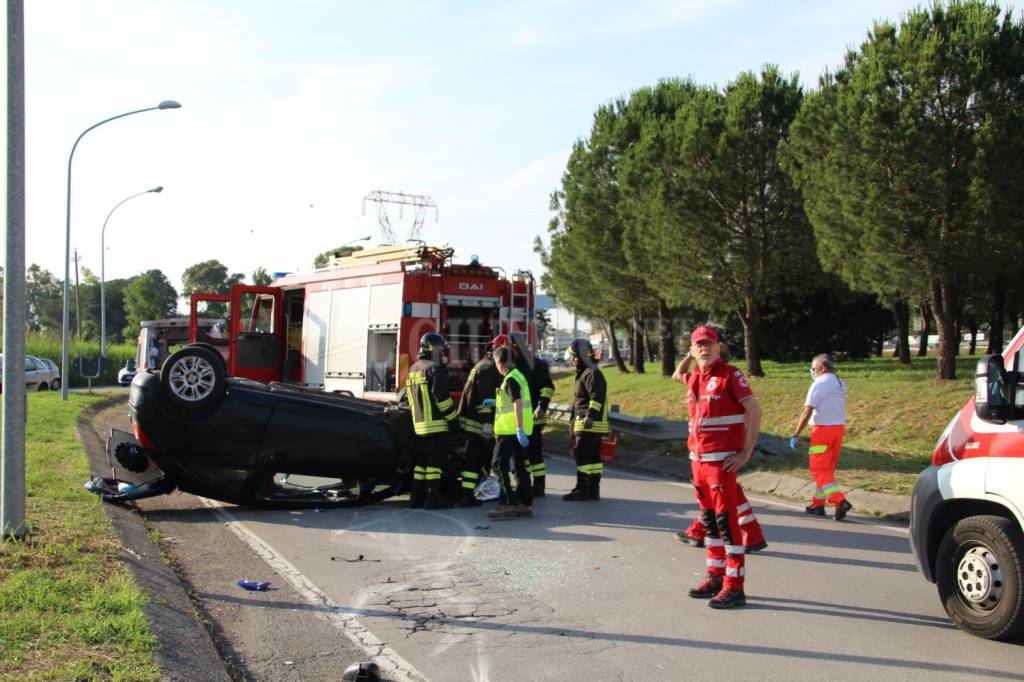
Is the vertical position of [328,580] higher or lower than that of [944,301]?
lower

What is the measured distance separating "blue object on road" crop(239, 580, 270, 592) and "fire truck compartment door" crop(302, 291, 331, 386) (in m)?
9.54

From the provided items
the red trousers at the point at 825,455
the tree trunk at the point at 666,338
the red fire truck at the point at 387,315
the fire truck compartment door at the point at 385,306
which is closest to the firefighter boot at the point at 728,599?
the red trousers at the point at 825,455

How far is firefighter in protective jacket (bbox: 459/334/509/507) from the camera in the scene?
9914 millimetres

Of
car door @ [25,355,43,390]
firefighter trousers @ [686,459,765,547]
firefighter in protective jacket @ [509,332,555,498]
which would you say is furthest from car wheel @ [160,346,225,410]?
→ car door @ [25,355,43,390]

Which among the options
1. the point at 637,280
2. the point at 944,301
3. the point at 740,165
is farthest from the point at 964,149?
the point at 637,280

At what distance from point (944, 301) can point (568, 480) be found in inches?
395

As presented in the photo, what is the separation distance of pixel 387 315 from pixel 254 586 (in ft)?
26.3

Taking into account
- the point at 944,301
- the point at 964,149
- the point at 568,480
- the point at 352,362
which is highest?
the point at 964,149

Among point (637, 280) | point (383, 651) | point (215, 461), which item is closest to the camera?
point (383, 651)

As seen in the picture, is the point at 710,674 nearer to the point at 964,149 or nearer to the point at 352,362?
the point at 352,362

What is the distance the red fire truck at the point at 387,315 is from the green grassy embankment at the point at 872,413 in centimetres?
341

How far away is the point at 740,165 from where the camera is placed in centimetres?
2259

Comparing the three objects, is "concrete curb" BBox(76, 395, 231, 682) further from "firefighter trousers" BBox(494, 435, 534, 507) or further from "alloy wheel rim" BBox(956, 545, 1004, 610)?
"alloy wheel rim" BBox(956, 545, 1004, 610)

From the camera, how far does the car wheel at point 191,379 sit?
902 cm
